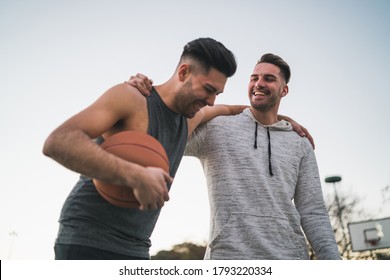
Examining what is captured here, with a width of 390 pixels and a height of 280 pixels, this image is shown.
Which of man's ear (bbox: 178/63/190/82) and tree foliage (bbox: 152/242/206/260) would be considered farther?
tree foliage (bbox: 152/242/206/260)

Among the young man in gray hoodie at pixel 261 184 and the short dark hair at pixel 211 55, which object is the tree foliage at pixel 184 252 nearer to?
the young man in gray hoodie at pixel 261 184

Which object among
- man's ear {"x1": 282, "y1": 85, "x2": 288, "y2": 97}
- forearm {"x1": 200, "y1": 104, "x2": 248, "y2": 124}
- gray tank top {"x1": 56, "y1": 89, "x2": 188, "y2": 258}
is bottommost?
gray tank top {"x1": 56, "y1": 89, "x2": 188, "y2": 258}

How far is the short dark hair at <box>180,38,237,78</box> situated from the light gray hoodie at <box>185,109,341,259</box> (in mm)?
609

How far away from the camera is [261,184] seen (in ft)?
8.86

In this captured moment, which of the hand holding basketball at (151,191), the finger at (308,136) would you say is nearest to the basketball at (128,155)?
the hand holding basketball at (151,191)

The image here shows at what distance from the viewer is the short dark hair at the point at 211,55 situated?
2404mm

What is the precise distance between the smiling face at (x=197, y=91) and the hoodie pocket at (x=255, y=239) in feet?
2.68

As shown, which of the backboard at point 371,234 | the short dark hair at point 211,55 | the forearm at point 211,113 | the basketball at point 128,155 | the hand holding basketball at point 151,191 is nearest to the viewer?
the hand holding basketball at point 151,191

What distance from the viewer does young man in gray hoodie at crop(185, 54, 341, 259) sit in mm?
2566

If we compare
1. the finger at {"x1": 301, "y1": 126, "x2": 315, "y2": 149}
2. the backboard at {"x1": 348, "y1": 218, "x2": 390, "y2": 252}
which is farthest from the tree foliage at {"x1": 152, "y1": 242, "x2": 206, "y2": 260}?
the finger at {"x1": 301, "y1": 126, "x2": 315, "y2": 149}

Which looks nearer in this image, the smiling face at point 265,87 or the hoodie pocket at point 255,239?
the hoodie pocket at point 255,239

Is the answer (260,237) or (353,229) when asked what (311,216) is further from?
(353,229)

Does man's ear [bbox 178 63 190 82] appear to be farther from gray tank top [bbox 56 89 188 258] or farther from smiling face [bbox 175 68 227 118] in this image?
gray tank top [bbox 56 89 188 258]
